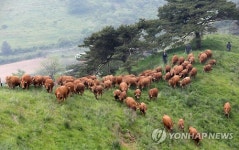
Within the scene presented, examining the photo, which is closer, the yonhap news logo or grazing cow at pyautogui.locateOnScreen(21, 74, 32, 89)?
the yonhap news logo

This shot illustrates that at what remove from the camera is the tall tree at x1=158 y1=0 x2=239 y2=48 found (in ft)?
146

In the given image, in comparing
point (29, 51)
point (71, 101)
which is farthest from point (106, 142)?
point (29, 51)

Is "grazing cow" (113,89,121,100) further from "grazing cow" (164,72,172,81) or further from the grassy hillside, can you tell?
"grazing cow" (164,72,172,81)

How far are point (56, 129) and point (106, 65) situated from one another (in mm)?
26148

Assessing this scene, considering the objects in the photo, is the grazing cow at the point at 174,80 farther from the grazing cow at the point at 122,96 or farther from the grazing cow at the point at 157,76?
the grazing cow at the point at 122,96

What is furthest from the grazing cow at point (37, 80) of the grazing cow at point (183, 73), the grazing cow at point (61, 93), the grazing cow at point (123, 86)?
the grazing cow at point (183, 73)

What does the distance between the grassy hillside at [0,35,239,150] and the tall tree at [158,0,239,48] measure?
13.4 m

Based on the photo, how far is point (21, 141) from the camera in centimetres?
1647

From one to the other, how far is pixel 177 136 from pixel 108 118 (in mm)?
4253

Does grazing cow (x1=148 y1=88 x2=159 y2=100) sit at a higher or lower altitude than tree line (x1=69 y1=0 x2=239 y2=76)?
lower

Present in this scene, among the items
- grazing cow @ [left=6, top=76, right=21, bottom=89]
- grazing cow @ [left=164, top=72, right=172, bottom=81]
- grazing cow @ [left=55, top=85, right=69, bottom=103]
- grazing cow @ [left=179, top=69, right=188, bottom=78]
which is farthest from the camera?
grazing cow @ [left=164, top=72, right=172, bottom=81]

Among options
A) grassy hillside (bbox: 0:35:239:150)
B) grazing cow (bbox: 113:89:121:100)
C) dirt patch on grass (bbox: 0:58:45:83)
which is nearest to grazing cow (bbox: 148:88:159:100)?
grassy hillside (bbox: 0:35:239:150)

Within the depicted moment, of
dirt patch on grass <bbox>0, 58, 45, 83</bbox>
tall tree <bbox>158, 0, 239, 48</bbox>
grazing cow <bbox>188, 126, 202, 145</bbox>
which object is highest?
tall tree <bbox>158, 0, 239, 48</bbox>

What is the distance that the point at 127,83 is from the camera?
1104 inches
